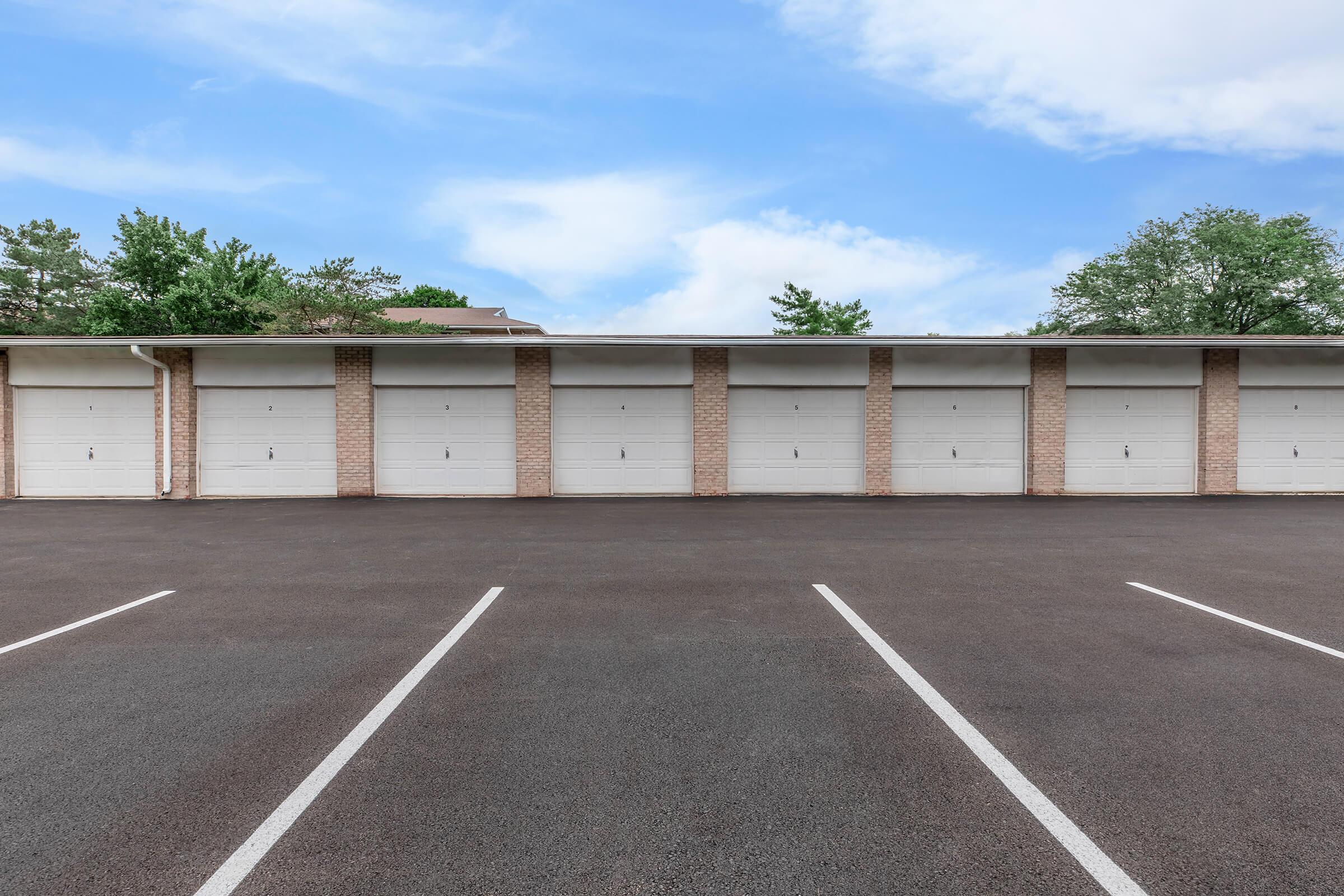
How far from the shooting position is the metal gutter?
42.9 ft

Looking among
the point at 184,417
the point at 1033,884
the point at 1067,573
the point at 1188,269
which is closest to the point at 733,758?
the point at 1033,884

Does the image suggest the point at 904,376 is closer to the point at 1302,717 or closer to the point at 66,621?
the point at 1302,717

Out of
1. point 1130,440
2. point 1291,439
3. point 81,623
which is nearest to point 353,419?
point 81,623

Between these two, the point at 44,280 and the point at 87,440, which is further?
the point at 44,280

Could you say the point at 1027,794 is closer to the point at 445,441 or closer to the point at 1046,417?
the point at 445,441

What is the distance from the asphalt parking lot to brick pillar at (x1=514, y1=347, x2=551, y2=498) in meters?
7.37

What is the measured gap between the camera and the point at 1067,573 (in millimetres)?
6273

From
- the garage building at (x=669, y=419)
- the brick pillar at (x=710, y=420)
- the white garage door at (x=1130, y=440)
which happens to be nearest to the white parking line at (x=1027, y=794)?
the brick pillar at (x=710, y=420)

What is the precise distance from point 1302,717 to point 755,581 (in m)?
3.67

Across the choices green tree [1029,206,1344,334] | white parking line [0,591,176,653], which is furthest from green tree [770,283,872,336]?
white parking line [0,591,176,653]

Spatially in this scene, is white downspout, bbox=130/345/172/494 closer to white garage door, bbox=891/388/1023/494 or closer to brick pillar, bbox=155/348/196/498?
brick pillar, bbox=155/348/196/498

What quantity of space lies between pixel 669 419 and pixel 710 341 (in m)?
1.93

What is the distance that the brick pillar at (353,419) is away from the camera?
13672 millimetres

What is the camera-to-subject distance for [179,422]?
13633 millimetres
